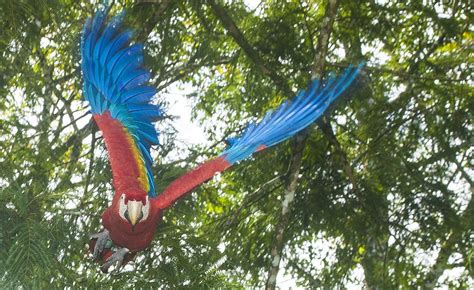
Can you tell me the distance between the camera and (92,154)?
11.8ft

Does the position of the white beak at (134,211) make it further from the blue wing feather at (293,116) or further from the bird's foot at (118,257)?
the blue wing feather at (293,116)

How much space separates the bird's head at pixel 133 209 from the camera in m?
2.36

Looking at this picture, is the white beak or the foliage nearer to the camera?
the white beak

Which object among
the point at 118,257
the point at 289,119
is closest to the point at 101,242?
the point at 118,257

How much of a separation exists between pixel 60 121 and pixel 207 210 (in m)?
1.08

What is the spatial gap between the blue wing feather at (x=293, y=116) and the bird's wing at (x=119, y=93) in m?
0.32

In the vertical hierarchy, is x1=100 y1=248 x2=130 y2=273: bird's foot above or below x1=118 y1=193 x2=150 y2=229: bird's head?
below

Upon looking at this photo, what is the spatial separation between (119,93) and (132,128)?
127mm

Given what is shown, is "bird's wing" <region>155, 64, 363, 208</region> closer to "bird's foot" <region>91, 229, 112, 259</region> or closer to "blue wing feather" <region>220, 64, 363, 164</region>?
"blue wing feather" <region>220, 64, 363, 164</region>

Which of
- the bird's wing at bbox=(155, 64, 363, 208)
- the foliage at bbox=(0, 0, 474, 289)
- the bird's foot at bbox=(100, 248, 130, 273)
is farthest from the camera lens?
the foliage at bbox=(0, 0, 474, 289)

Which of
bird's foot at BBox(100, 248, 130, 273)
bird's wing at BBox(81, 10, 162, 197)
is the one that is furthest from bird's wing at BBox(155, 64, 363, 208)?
bird's foot at BBox(100, 248, 130, 273)

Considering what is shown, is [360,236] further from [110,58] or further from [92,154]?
[110,58]

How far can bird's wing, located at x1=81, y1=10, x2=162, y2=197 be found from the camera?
8.30 ft

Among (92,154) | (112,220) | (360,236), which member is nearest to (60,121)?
(92,154)
